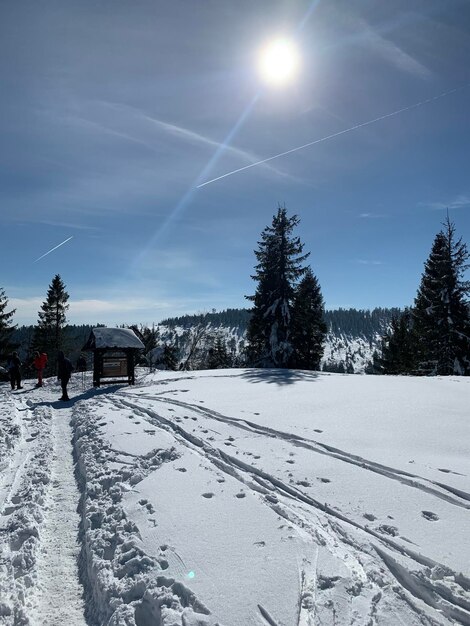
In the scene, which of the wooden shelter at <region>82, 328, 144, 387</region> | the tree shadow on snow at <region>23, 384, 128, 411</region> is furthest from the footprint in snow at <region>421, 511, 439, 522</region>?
the wooden shelter at <region>82, 328, 144, 387</region>

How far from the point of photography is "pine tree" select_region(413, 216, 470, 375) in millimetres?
23250

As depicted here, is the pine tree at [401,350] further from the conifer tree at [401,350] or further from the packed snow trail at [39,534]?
the packed snow trail at [39,534]

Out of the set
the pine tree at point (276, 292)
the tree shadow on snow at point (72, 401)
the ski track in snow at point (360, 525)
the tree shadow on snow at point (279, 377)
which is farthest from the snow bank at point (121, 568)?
the pine tree at point (276, 292)

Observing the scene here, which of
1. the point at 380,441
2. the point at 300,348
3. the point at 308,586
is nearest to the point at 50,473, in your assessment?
the point at 308,586

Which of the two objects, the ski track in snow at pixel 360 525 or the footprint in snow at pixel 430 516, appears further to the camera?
the footprint in snow at pixel 430 516

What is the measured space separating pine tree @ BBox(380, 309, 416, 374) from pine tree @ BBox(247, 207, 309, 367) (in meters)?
10.2

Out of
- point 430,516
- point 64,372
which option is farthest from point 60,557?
point 64,372

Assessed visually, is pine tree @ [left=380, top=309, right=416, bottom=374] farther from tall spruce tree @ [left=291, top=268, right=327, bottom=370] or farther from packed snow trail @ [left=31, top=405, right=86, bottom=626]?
packed snow trail @ [left=31, top=405, right=86, bottom=626]

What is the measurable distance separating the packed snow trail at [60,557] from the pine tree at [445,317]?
920 inches

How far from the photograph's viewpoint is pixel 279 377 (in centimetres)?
1736

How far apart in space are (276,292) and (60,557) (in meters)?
23.0

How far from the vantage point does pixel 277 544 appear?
395cm

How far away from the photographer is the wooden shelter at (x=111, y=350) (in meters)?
18.5

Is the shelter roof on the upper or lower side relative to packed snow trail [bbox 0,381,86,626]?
upper
